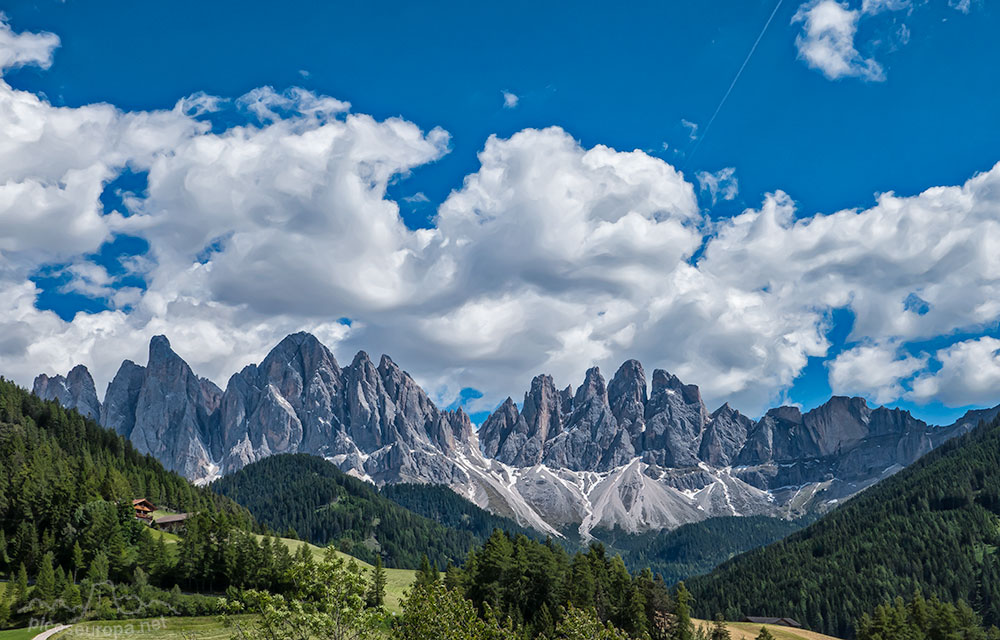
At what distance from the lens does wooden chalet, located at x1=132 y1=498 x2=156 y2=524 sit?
480 ft

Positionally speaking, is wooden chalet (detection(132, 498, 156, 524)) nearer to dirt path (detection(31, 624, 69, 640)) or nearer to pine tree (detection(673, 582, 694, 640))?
dirt path (detection(31, 624, 69, 640))

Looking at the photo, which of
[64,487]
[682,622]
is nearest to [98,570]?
[64,487]

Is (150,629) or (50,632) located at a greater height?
(150,629)

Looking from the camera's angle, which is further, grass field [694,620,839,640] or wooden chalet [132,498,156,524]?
wooden chalet [132,498,156,524]

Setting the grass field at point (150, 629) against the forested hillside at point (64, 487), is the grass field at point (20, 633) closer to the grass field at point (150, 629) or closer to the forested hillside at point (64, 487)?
the grass field at point (150, 629)

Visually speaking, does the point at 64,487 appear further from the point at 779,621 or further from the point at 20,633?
the point at 779,621

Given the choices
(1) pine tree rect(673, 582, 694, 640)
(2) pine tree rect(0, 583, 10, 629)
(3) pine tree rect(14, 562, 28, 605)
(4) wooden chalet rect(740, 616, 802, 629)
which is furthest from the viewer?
(4) wooden chalet rect(740, 616, 802, 629)

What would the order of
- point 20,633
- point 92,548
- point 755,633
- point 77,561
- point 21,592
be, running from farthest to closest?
1. point 755,633
2. point 92,548
3. point 77,561
4. point 21,592
5. point 20,633

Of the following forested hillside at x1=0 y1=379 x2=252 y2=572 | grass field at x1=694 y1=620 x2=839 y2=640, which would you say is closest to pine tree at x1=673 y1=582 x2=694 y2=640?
grass field at x1=694 y1=620 x2=839 y2=640

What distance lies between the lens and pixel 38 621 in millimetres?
90250

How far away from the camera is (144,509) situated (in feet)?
490

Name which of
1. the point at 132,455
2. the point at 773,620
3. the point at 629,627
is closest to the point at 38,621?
Result: the point at 629,627

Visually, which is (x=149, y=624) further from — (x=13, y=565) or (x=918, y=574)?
(x=918, y=574)

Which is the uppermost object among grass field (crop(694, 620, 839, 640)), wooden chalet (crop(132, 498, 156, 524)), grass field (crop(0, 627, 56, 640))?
wooden chalet (crop(132, 498, 156, 524))
